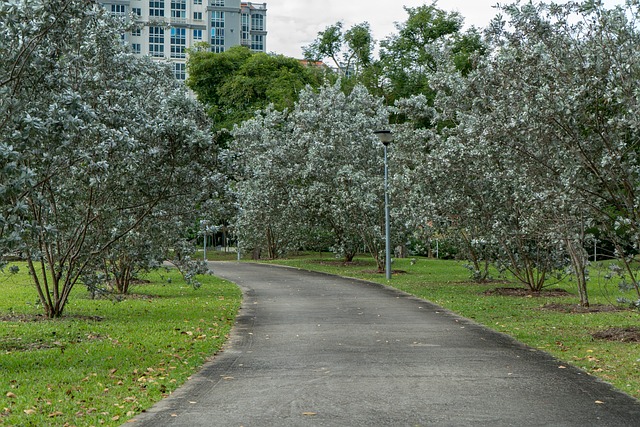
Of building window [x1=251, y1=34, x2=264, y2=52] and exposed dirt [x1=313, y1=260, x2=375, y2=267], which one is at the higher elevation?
building window [x1=251, y1=34, x2=264, y2=52]

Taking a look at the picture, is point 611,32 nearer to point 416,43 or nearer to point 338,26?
point 416,43

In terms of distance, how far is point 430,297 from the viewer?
21.9m

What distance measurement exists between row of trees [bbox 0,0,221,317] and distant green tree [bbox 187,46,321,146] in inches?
1482

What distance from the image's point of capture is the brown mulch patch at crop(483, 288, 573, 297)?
2311 centimetres

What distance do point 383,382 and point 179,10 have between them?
377 feet

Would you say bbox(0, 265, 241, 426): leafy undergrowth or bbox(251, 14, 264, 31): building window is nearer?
bbox(0, 265, 241, 426): leafy undergrowth

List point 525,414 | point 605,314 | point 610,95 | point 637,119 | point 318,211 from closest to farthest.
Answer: point 525,414
point 637,119
point 610,95
point 605,314
point 318,211

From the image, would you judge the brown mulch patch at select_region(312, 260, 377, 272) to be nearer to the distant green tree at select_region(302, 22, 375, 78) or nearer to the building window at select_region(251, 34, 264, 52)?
the distant green tree at select_region(302, 22, 375, 78)

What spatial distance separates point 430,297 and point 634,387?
1255cm

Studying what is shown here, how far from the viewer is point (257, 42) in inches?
5290

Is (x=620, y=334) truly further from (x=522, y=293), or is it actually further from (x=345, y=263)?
(x=345, y=263)

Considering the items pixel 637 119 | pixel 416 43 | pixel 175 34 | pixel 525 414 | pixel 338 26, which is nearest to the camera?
pixel 525 414

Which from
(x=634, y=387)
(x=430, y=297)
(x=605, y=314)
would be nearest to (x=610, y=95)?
(x=634, y=387)

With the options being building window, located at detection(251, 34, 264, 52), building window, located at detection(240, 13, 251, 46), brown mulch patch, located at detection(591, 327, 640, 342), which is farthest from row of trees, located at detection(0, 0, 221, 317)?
building window, located at detection(251, 34, 264, 52)
